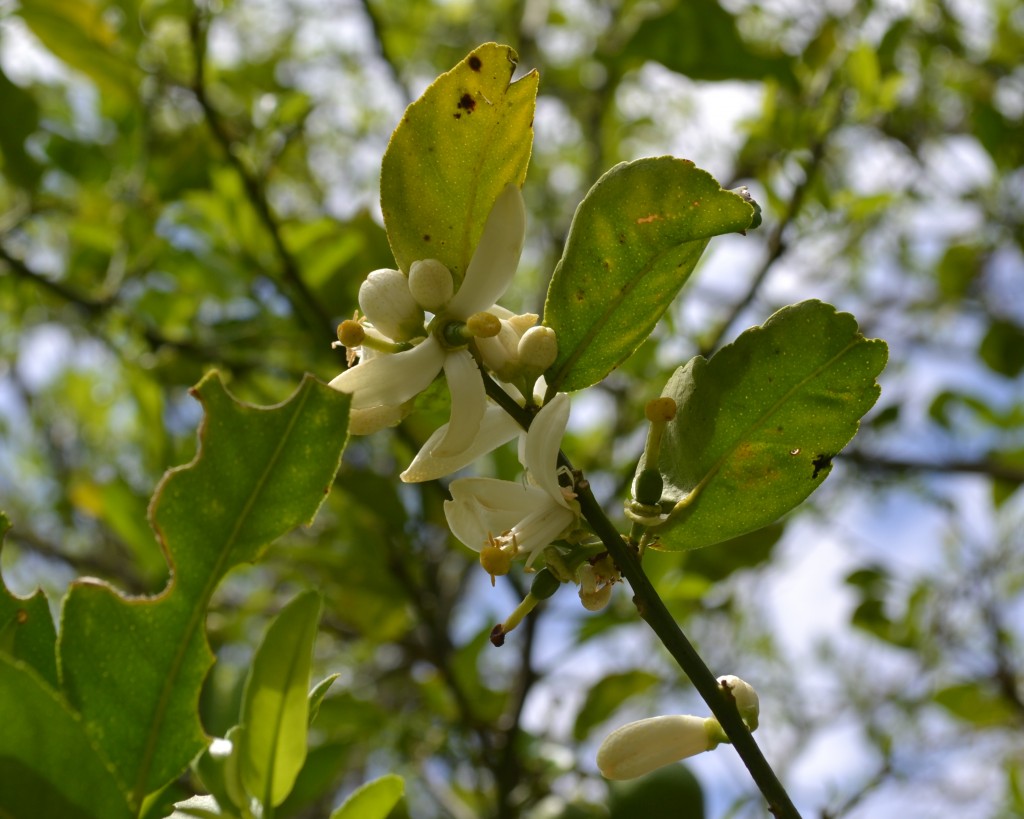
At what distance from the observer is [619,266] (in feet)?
1.96

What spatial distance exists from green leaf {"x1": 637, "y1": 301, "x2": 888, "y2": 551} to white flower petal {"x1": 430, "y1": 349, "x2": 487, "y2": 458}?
12cm

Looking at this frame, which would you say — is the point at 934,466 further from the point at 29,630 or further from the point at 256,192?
the point at 29,630

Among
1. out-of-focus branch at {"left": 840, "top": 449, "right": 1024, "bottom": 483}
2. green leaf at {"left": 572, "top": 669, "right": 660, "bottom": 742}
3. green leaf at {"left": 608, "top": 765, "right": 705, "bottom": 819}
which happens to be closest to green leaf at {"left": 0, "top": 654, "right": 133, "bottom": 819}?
green leaf at {"left": 608, "top": 765, "right": 705, "bottom": 819}

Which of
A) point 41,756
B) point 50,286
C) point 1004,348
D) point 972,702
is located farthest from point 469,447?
point 1004,348

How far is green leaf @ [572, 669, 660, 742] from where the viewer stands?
1526 mm

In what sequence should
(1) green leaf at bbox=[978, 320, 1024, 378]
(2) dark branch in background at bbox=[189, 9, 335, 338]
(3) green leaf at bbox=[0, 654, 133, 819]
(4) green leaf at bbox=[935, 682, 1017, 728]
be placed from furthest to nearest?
(1) green leaf at bbox=[978, 320, 1024, 378], (4) green leaf at bbox=[935, 682, 1017, 728], (2) dark branch in background at bbox=[189, 9, 335, 338], (3) green leaf at bbox=[0, 654, 133, 819]

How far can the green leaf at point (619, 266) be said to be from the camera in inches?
22.6

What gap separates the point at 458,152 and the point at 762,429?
0.76ft

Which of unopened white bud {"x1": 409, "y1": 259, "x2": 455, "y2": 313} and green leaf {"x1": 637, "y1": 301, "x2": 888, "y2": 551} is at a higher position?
unopened white bud {"x1": 409, "y1": 259, "x2": 455, "y2": 313}

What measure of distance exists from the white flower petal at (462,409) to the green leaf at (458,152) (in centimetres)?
8

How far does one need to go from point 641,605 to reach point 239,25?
115 inches

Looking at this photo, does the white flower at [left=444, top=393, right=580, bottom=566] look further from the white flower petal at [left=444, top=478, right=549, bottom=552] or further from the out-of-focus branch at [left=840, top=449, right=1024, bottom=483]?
the out-of-focus branch at [left=840, top=449, right=1024, bottom=483]

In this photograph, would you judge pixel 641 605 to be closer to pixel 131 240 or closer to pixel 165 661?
pixel 165 661

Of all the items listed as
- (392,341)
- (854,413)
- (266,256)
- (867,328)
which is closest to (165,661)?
(392,341)
